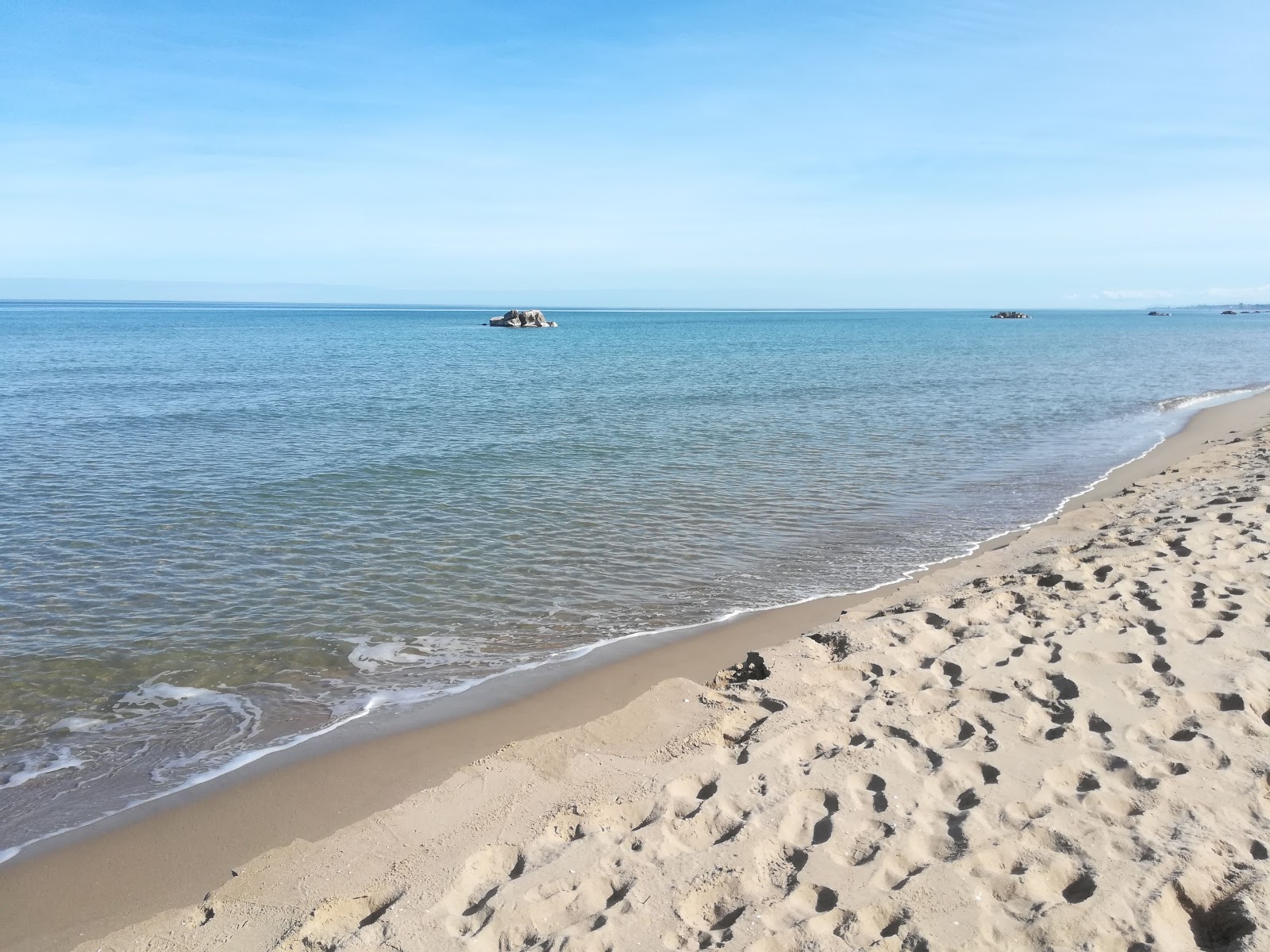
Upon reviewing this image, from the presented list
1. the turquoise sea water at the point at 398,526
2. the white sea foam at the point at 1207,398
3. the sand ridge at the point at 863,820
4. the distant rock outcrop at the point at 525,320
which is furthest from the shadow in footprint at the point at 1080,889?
the distant rock outcrop at the point at 525,320

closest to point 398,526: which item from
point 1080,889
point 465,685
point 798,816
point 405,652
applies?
point 405,652

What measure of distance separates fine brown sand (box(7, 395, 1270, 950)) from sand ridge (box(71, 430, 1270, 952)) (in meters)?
0.02

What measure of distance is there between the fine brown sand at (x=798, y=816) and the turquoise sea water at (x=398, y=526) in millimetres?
1133

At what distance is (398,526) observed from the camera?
1325 centimetres

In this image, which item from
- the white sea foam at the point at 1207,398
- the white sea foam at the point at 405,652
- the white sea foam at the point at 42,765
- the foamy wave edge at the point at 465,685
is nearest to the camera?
the foamy wave edge at the point at 465,685

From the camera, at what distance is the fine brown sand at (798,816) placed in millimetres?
4039

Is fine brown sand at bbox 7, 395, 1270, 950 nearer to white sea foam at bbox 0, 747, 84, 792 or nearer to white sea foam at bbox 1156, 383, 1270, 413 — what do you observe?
white sea foam at bbox 0, 747, 84, 792

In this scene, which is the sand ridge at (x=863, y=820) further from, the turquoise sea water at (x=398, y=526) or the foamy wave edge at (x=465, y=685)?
the turquoise sea water at (x=398, y=526)

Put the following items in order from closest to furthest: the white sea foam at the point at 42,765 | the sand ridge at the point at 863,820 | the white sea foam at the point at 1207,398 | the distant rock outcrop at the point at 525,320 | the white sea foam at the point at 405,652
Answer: the sand ridge at the point at 863,820
the white sea foam at the point at 42,765
the white sea foam at the point at 405,652
the white sea foam at the point at 1207,398
the distant rock outcrop at the point at 525,320

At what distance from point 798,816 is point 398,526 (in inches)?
385

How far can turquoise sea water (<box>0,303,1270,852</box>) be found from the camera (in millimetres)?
7648

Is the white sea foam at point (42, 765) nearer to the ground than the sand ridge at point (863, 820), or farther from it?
nearer to the ground

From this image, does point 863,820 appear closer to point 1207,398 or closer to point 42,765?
point 42,765

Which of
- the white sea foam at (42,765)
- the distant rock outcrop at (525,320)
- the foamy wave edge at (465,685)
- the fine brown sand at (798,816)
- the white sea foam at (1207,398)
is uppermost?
the distant rock outcrop at (525,320)
